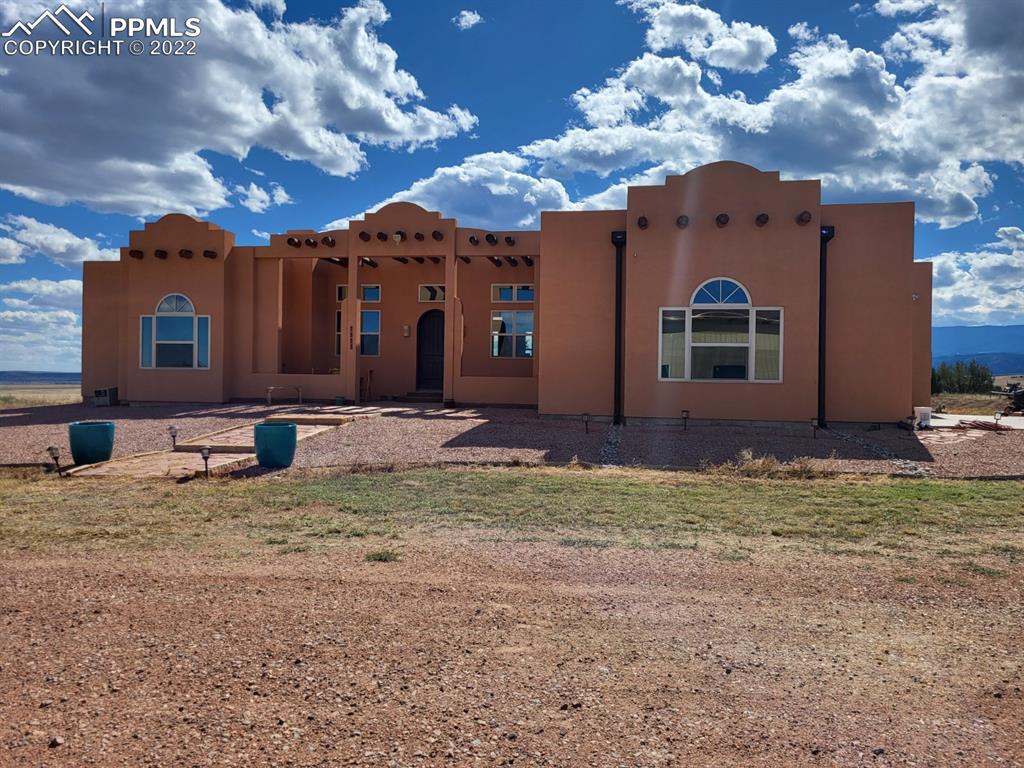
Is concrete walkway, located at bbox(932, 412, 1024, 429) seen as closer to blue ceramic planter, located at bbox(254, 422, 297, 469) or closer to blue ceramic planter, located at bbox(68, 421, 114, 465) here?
blue ceramic planter, located at bbox(254, 422, 297, 469)

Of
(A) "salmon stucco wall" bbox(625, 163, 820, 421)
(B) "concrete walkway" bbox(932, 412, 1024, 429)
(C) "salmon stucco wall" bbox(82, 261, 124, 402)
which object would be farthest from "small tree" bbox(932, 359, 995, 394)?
(C) "salmon stucco wall" bbox(82, 261, 124, 402)

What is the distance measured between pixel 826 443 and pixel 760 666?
10257 millimetres

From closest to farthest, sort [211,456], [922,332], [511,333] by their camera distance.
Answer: [211,456], [922,332], [511,333]

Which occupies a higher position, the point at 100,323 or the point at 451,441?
the point at 100,323

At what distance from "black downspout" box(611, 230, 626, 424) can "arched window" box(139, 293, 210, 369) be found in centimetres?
1133

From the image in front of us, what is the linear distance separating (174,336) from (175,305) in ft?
2.85

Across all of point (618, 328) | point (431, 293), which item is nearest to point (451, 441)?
point (618, 328)

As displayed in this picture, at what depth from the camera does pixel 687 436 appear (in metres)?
13.6

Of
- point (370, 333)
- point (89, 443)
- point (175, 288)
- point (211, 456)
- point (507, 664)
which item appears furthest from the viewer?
point (370, 333)

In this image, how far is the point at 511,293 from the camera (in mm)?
20922

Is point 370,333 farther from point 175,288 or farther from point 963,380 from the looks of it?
point 963,380

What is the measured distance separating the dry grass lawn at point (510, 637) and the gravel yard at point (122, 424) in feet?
16.9

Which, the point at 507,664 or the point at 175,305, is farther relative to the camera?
the point at 175,305

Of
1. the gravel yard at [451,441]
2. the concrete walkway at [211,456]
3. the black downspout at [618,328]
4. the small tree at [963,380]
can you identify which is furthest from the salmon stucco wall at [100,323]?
the small tree at [963,380]
